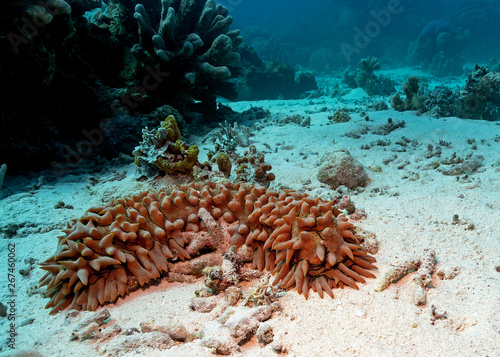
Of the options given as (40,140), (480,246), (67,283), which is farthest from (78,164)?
(480,246)

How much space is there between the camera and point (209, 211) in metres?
2.88

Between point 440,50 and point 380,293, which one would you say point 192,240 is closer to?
point 380,293

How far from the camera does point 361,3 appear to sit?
146 feet

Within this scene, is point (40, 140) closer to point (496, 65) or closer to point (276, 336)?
point (276, 336)

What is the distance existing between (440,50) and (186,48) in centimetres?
3246

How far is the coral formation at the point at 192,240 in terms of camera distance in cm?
221

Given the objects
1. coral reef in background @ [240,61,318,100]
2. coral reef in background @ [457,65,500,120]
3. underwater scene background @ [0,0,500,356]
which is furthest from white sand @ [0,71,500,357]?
coral reef in background @ [240,61,318,100]

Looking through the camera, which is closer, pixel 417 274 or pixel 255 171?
pixel 417 274

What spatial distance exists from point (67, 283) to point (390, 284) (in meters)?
2.64

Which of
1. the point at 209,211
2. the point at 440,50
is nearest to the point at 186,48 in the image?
the point at 209,211

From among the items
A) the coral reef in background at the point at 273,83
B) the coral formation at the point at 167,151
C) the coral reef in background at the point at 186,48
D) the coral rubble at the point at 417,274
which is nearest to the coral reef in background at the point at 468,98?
the coral reef in background at the point at 186,48

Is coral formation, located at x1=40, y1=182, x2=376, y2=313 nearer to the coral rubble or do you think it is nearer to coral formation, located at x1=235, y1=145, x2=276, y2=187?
the coral rubble

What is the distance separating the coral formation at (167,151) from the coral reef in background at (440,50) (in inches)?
1242

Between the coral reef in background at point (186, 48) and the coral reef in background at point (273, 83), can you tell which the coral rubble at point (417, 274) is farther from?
the coral reef in background at point (273, 83)
